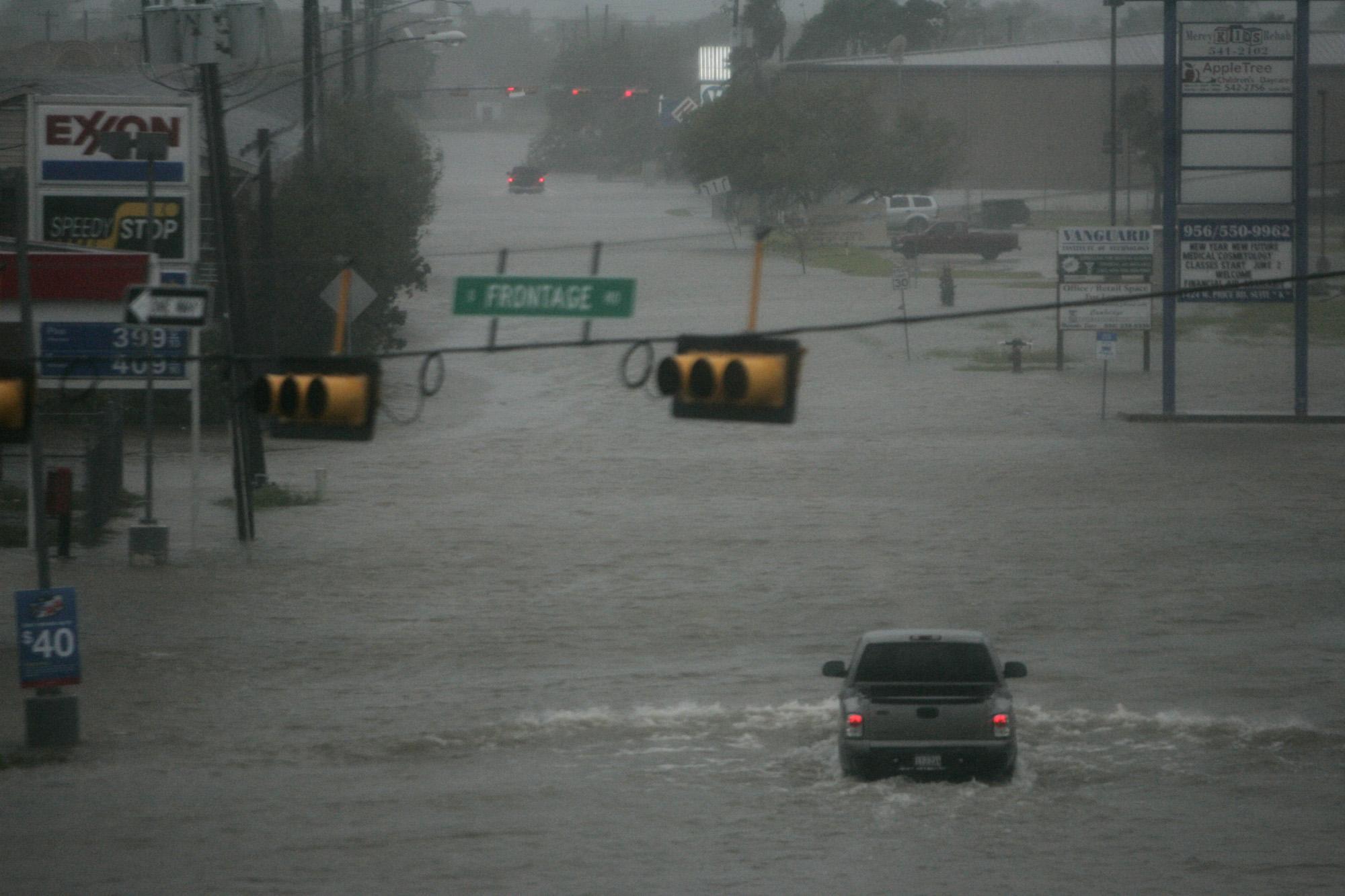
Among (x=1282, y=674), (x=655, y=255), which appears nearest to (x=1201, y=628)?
(x=1282, y=674)

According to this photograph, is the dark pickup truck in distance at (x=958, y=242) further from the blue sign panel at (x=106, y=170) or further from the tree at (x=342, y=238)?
the blue sign panel at (x=106, y=170)

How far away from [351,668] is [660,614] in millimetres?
4285

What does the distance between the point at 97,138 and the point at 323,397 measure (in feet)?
58.0

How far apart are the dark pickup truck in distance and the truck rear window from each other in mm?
56440

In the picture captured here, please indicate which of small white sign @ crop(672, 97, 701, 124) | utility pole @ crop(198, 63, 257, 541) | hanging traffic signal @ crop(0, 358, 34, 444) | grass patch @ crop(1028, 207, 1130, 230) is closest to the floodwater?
utility pole @ crop(198, 63, 257, 541)

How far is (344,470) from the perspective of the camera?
114 feet

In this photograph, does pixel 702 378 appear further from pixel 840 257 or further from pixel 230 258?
pixel 840 257

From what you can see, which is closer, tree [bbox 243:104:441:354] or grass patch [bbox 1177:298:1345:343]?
tree [bbox 243:104:441:354]

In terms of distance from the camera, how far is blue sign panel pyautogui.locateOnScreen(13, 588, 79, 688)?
16.8 m

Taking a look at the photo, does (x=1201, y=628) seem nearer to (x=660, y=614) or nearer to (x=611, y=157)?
(x=660, y=614)

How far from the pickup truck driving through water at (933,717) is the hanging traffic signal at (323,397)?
549cm

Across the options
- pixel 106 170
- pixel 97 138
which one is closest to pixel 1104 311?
pixel 106 170

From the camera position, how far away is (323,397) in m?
12.1

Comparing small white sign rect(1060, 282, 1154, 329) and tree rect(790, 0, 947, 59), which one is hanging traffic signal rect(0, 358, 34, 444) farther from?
tree rect(790, 0, 947, 59)
